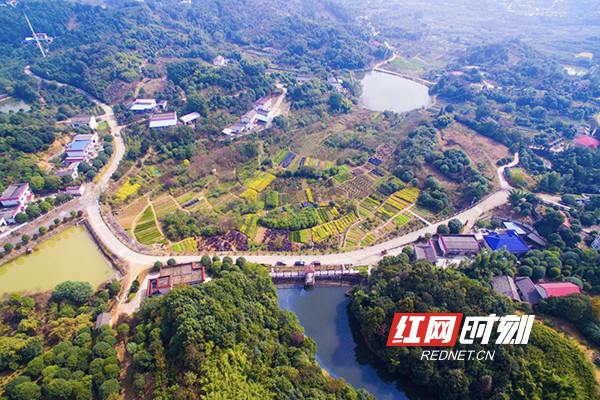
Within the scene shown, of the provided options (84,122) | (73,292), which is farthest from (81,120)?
(73,292)

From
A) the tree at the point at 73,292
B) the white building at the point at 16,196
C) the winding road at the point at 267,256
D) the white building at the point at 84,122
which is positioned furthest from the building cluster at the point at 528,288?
the white building at the point at 84,122

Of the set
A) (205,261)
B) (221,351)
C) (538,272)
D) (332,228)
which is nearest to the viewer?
(221,351)

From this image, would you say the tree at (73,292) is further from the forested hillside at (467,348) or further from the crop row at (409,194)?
the crop row at (409,194)

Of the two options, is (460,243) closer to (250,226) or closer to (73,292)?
(250,226)

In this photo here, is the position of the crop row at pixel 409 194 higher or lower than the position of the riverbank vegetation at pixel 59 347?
lower

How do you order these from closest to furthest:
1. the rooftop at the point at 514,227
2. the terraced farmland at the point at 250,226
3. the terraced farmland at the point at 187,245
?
the terraced farmland at the point at 187,245 < the rooftop at the point at 514,227 < the terraced farmland at the point at 250,226

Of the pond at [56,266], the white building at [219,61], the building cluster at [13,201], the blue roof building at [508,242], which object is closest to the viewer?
the pond at [56,266]
